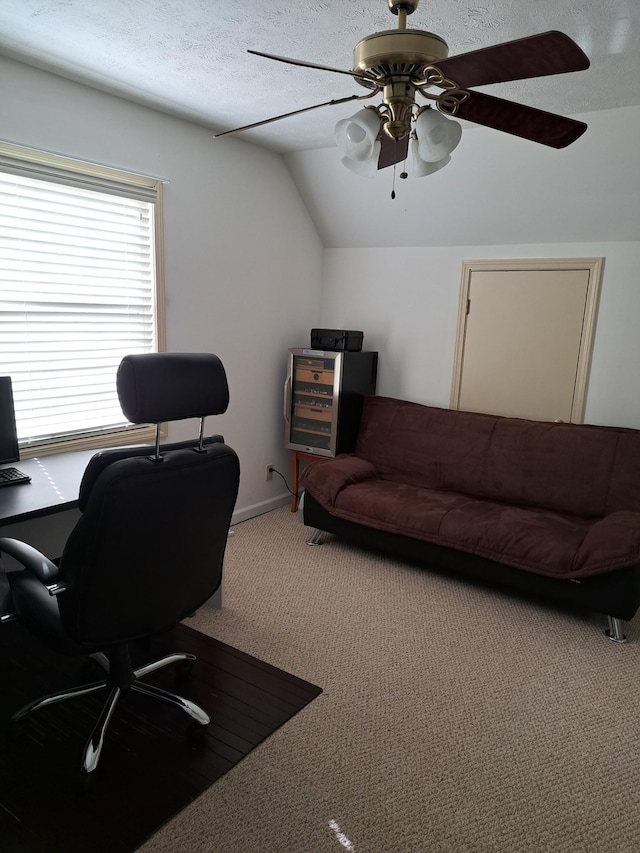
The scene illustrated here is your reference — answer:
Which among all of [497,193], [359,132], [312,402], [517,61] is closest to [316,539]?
[312,402]

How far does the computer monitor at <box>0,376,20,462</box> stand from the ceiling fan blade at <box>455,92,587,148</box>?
212 centimetres

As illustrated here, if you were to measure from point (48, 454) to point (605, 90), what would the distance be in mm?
3108

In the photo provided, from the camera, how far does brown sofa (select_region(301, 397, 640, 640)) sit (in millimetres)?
2807

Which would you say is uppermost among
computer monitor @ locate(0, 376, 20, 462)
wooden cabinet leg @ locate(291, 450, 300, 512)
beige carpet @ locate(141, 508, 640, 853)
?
computer monitor @ locate(0, 376, 20, 462)

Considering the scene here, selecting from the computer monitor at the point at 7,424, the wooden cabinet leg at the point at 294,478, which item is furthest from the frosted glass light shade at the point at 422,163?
the wooden cabinet leg at the point at 294,478

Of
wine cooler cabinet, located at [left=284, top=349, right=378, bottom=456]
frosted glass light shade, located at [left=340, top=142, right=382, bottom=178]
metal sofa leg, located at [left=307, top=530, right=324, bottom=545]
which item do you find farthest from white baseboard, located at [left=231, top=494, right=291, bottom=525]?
frosted glass light shade, located at [left=340, top=142, right=382, bottom=178]

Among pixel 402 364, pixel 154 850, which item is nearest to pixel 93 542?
pixel 154 850

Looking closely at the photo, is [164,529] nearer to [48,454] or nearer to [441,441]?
[48,454]

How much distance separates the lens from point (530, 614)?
3012mm

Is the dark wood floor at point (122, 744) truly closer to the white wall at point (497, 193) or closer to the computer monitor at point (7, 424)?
the computer monitor at point (7, 424)

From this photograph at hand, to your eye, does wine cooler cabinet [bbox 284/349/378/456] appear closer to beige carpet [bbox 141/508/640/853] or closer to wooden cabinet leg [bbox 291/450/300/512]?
wooden cabinet leg [bbox 291/450/300/512]

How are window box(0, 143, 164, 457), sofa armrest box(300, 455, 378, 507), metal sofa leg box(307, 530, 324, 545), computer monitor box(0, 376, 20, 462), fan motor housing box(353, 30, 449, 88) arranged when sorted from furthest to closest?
1. metal sofa leg box(307, 530, 324, 545)
2. sofa armrest box(300, 455, 378, 507)
3. window box(0, 143, 164, 457)
4. computer monitor box(0, 376, 20, 462)
5. fan motor housing box(353, 30, 449, 88)

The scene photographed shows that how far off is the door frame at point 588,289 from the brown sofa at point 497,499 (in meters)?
0.30

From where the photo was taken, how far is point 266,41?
2318mm
